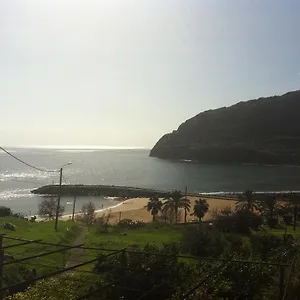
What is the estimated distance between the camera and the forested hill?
575 feet

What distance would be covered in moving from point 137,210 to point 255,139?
433ft

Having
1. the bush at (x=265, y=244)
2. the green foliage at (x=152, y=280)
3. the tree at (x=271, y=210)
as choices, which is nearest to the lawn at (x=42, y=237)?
the green foliage at (x=152, y=280)

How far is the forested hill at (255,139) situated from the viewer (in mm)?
175375

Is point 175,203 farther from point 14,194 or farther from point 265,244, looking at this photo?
point 14,194

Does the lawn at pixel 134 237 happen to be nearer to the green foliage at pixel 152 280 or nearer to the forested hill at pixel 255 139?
the green foliage at pixel 152 280

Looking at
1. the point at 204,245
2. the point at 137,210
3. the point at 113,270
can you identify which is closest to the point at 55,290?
the point at 113,270

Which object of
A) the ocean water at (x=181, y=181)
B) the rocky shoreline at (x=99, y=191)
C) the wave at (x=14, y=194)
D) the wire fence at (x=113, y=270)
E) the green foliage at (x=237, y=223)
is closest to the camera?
the wire fence at (x=113, y=270)

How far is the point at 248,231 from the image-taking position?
3666 centimetres

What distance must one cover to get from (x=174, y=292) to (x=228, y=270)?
6.61 ft

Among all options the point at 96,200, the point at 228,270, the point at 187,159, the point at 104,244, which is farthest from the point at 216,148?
the point at 228,270

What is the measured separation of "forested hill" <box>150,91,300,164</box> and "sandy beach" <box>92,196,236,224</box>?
10496cm

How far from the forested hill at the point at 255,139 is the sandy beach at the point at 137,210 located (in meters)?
105

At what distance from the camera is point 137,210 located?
208 ft

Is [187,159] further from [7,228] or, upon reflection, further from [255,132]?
[7,228]
